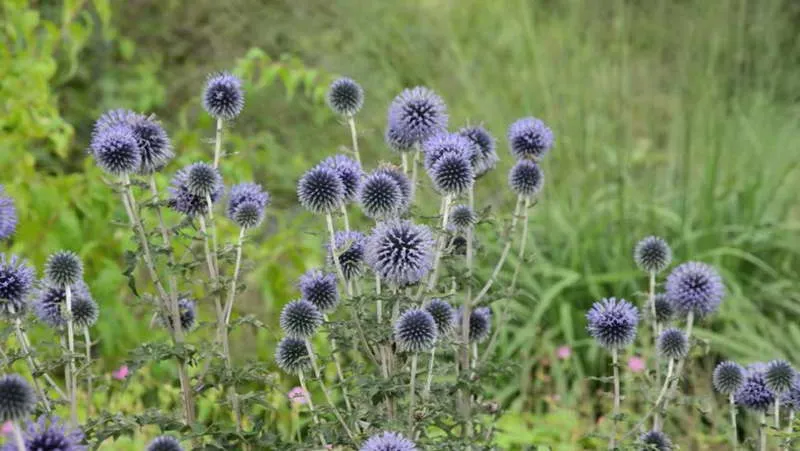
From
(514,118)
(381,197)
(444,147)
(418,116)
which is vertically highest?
(514,118)

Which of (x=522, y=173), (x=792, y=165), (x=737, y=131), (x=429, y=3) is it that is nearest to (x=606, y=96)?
(x=737, y=131)

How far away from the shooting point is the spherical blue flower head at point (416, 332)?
77.3 inches

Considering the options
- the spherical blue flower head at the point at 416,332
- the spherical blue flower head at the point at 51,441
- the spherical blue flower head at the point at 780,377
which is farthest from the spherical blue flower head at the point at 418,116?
the spherical blue flower head at the point at 51,441

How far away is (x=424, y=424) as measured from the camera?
2.05 m

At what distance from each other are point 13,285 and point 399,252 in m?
0.71

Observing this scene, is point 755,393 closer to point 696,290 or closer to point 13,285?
point 696,290

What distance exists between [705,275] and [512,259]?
A: 2.22m

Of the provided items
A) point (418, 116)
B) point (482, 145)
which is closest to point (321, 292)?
point (418, 116)

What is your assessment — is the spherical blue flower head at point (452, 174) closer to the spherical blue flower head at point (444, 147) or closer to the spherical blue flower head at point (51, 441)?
the spherical blue flower head at point (444, 147)

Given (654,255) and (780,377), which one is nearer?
(780,377)

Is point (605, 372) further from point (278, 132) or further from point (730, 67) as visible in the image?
point (278, 132)

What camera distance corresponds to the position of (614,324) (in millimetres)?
2293

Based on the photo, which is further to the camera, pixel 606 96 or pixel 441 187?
pixel 606 96

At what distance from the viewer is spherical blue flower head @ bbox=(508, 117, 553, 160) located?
259 centimetres
